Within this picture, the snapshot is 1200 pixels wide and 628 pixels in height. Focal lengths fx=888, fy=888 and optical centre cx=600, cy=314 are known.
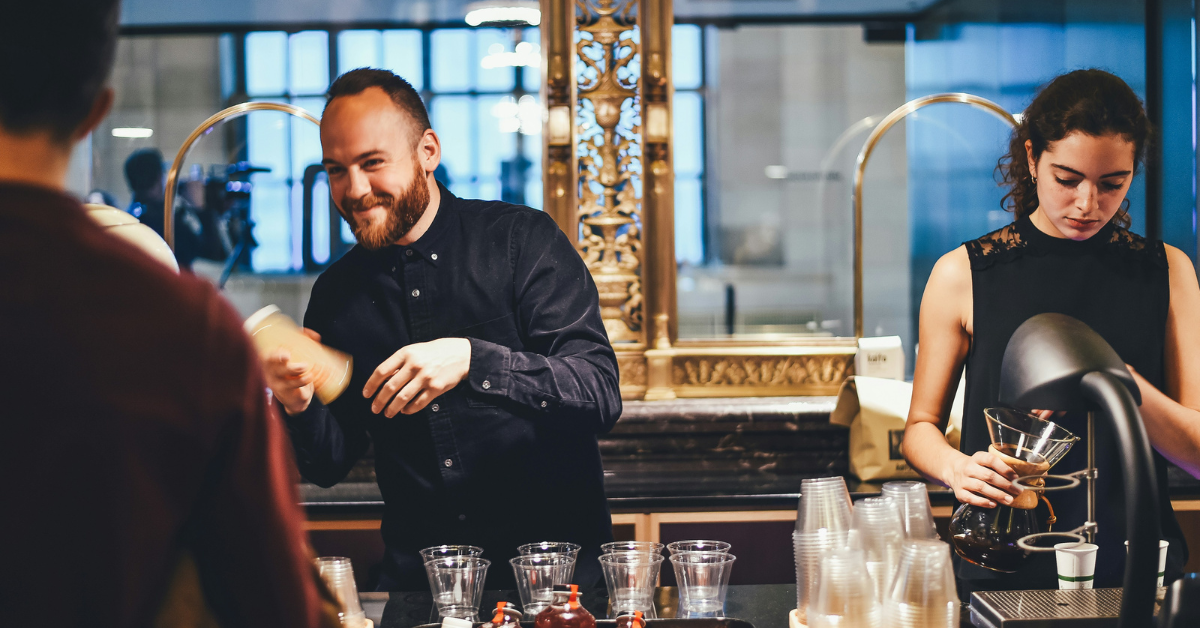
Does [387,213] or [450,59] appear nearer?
[387,213]

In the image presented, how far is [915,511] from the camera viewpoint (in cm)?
111

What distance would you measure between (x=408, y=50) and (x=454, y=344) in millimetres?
2556

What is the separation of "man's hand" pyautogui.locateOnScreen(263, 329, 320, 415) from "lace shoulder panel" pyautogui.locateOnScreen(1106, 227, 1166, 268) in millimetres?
1343

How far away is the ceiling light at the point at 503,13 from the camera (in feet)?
10.1

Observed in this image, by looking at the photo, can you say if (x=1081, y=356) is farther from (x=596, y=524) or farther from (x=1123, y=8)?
(x=1123, y=8)

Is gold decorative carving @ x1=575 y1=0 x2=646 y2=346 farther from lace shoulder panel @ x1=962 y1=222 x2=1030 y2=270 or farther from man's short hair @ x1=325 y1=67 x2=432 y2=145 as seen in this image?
lace shoulder panel @ x1=962 y1=222 x2=1030 y2=270

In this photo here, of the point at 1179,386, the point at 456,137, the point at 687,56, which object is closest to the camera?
the point at 1179,386

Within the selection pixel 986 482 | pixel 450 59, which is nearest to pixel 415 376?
pixel 986 482

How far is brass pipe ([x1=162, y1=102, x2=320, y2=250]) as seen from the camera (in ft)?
10.3

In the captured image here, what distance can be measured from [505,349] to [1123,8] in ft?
Result: 8.99

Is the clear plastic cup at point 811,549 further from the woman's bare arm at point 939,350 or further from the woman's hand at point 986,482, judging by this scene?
the woman's bare arm at point 939,350

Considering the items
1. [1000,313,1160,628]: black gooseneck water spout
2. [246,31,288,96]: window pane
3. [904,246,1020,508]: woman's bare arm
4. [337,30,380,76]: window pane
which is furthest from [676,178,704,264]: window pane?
[1000,313,1160,628]: black gooseneck water spout

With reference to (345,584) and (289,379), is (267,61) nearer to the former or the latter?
(289,379)

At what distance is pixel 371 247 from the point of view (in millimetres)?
1527
